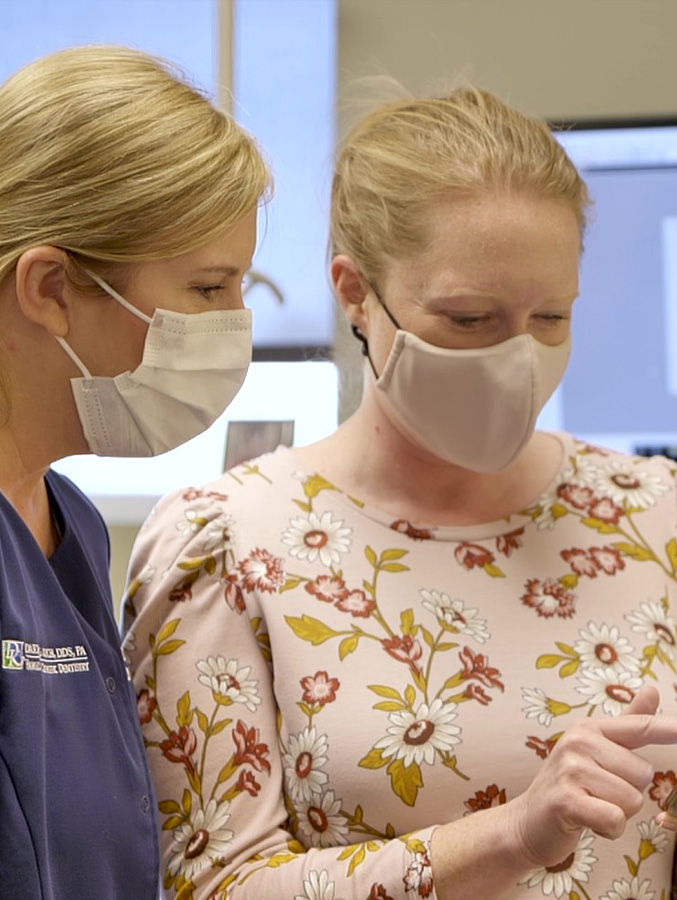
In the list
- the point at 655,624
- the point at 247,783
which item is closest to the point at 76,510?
the point at 247,783

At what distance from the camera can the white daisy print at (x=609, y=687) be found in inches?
50.3

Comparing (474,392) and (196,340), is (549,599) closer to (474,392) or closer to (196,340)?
(474,392)

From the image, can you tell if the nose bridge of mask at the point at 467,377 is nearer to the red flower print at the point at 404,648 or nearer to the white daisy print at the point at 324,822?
the red flower print at the point at 404,648

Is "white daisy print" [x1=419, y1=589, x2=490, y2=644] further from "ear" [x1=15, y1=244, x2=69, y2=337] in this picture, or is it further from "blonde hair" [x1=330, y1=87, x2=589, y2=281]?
"ear" [x1=15, y1=244, x2=69, y2=337]

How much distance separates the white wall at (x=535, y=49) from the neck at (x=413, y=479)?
1108 millimetres

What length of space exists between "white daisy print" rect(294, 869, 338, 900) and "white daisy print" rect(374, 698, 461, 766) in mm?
134

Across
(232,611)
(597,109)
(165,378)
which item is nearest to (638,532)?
(232,611)

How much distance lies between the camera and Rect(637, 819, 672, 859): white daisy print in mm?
1255

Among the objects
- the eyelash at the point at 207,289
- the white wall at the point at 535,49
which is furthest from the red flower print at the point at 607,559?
the white wall at the point at 535,49

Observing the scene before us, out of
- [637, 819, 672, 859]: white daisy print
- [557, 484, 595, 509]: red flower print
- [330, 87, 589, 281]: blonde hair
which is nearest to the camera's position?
[637, 819, 672, 859]: white daisy print

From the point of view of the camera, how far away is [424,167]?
1380 millimetres

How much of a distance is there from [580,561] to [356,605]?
0.27m

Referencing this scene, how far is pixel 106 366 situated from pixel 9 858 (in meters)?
0.42

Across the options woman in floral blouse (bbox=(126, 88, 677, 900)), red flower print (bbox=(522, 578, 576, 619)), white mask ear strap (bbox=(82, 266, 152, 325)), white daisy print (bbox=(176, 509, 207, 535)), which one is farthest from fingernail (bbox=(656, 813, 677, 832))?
white mask ear strap (bbox=(82, 266, 152, 325))
